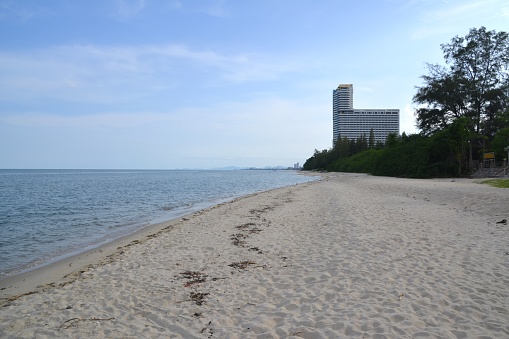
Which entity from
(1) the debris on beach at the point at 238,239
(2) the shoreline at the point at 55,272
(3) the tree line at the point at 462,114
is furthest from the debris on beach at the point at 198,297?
(3) the tree line at the point at 462,114

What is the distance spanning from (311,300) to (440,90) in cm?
5001

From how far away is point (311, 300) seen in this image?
525cm

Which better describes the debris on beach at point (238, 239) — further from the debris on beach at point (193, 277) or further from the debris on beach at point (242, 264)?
the debris on beach at point (193, 277)

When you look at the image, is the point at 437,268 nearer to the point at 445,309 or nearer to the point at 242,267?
the point at 445,309

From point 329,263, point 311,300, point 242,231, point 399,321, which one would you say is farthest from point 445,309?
point 242,231

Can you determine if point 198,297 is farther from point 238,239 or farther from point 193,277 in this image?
point 238,239

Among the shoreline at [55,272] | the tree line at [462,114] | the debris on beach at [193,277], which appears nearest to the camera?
the debris on beach at [193,277]

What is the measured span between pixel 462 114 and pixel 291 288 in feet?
163

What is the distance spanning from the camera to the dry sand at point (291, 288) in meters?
4.43

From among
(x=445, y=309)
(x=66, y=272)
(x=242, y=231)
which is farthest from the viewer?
(x=242, y=231)

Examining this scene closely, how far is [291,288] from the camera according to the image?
231 inches

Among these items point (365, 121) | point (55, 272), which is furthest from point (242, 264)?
point (365, 121)

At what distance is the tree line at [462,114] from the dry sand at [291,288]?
32045 mm

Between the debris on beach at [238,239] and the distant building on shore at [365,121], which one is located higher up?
the distant building on shore at [365,121]
